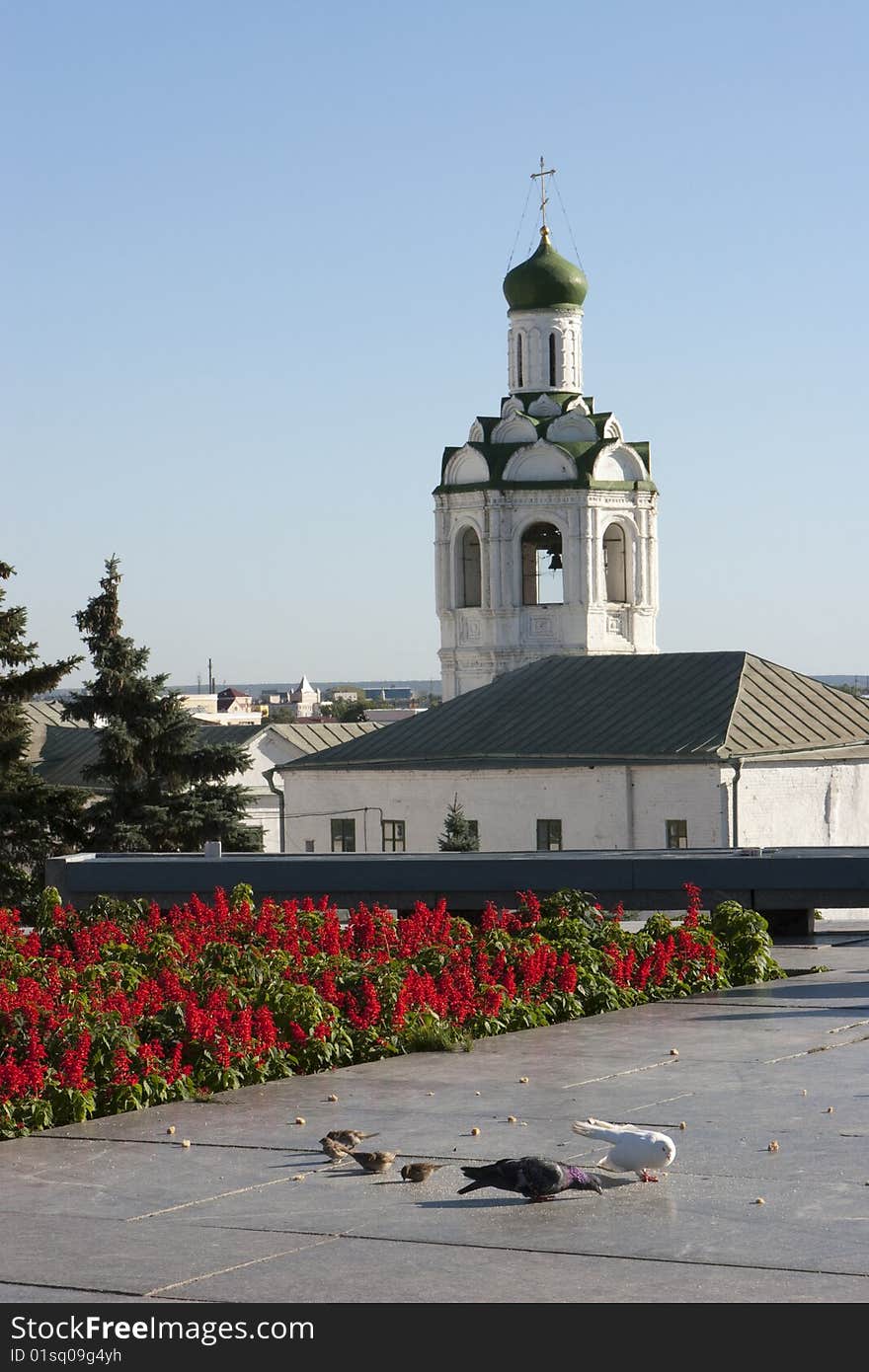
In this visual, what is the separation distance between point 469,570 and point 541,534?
2.15m

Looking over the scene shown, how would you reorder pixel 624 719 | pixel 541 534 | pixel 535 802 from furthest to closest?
1. pixel 541 534
2. pixel 624 719
3. pixel 535 802

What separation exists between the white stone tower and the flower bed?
135 feet

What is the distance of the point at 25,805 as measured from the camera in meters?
32.8

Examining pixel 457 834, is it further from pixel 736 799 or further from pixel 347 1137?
pixel 347 1137

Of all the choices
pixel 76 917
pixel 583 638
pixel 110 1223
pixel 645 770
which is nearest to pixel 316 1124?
pixel 110 1223

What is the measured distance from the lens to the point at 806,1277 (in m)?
Result: 6.47

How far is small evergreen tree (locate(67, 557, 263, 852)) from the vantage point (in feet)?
128

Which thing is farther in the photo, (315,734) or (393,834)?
(315,734)

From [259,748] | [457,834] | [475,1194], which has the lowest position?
[475,1194]

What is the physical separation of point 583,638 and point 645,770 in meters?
16.3

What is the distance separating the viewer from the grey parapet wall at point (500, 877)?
16828 mm

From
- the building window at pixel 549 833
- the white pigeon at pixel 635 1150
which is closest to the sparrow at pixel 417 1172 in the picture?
the white pigeon at pixel 635 1150

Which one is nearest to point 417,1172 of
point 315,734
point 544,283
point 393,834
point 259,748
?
point 393,834

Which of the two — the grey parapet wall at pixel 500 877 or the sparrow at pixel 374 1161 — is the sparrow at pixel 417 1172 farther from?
the grey parapet wall at pixel 500 877
